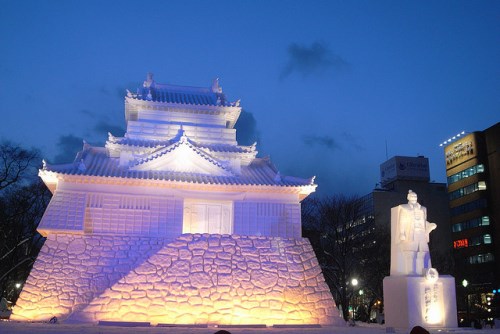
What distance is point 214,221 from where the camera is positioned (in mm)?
23766

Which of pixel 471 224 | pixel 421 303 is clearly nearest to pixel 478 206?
pixel 471 224

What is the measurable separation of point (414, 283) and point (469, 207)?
1795 inches

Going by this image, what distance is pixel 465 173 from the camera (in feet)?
184

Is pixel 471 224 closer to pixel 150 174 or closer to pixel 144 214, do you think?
pixel 150 174

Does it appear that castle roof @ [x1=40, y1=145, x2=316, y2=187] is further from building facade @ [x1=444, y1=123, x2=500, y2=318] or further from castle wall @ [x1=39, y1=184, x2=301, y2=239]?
building facade @ [x1=444, y1=123, x2=500, y2=318]

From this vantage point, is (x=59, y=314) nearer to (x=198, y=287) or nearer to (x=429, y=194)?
(x=198, y=287)

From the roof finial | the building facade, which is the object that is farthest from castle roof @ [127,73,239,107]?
the building facade

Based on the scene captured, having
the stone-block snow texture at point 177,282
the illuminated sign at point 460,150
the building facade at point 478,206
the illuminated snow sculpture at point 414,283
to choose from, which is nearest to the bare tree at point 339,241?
the stone-block snow texture at point 177,282

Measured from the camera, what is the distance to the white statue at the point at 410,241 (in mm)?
15383

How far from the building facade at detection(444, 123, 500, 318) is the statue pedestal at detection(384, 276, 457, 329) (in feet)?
117

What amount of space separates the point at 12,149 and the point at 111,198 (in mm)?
10577

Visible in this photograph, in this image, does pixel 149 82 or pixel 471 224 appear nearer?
pixel 149 82

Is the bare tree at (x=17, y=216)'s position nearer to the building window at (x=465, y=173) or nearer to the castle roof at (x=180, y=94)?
the castle roof at (x=180, y=94)

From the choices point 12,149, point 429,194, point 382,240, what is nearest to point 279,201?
point 382,240
